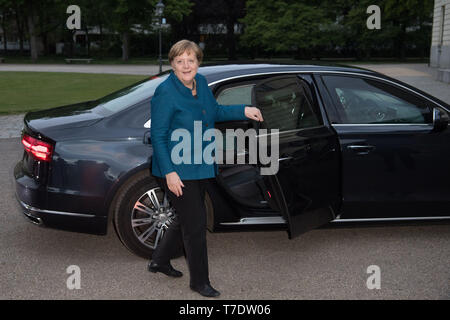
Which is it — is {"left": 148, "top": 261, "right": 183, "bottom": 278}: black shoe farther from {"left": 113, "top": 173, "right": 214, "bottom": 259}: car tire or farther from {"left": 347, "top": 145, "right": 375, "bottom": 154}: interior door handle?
{"left": 347, "top": 145, "right": 375, "bottom": 154}: interior door handle

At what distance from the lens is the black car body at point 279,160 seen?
3.81 m

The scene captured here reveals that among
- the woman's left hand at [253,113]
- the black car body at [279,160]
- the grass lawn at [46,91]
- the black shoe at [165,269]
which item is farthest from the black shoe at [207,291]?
the grass lawn at [46,91]

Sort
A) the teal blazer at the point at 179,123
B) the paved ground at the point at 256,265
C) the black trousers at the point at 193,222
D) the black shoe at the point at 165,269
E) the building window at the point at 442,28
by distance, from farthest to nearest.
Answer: the building window at the point at 442,28
the black shoe at the point at 165,269
the paved ground at the point at 256,265
the black trousers at the point at 193,222
the teal blazer at the point at 179,123

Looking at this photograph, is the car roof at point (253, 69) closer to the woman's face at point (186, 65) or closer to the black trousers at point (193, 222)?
the woman's face at point (186, 65)

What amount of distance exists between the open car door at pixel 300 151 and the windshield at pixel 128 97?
95cm

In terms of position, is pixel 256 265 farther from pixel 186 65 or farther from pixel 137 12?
pixel 137 12

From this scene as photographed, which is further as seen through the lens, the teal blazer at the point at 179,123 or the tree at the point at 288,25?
the tree at the point at 288,25

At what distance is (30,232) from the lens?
4.81m

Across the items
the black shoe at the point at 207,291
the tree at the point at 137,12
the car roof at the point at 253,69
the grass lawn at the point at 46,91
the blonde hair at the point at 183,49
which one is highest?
the tree at the point at 137,12

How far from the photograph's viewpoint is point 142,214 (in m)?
3.99

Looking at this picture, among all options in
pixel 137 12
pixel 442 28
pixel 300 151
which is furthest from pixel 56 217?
pixel 137 12

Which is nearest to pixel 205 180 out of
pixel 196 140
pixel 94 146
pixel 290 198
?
pixel 196 140

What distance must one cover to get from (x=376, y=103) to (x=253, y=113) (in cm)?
156
